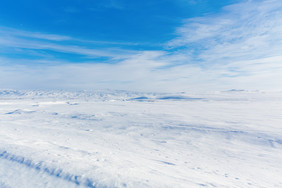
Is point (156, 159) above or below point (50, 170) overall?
below

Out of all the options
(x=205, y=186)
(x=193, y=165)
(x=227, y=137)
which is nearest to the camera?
(x=205, y=186)

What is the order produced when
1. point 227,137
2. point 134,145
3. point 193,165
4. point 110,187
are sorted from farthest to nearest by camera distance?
point 227,137 < point 134,145 < point 193,165 < point 110,187

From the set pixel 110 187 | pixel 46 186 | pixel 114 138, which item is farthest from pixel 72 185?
pixel 114 138

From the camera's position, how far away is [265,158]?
4.79 meters

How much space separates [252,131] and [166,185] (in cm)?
637

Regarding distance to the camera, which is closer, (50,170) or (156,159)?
(50,170)

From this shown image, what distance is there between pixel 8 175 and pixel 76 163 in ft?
3.69

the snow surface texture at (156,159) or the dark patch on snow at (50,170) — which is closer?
the dark patch on snow at (50,170)

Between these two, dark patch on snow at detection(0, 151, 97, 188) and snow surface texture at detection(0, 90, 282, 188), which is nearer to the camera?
dark patch on snow at detection(0, 151, 97, 188)

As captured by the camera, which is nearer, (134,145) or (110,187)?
(110,187)

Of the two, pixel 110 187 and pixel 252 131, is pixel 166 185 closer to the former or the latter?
pixel 110 187

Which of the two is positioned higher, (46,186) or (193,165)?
(46,186)

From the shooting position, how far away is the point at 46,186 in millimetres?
A: 2537

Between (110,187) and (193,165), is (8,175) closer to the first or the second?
(110,187)
